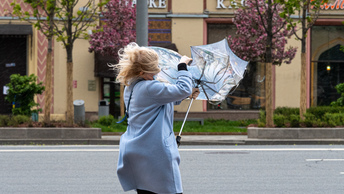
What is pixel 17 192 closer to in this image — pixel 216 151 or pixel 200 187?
pixel 200 187

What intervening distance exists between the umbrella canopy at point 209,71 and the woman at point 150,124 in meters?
0.95

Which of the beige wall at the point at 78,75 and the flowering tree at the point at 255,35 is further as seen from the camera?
the beige wall at the point at 78,75

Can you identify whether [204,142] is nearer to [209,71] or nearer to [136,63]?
[209,71]

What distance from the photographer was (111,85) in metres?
24.5

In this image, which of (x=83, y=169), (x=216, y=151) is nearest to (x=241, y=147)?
(x=216, y=151)

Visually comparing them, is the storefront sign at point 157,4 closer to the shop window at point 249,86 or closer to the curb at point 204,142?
the shop window at point 249,86

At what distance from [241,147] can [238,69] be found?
9.47 m

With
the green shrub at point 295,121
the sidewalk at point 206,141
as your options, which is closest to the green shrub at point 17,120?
the sidewalk at point 206,141

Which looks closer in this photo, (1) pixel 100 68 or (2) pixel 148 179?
(2) pixel 148 179

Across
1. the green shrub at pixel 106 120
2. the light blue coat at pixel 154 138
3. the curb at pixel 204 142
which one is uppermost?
the light blue coat at pixel 154 138

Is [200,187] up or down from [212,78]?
down

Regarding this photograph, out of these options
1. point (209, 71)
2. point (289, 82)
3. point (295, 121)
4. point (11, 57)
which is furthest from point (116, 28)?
point (209, 71)

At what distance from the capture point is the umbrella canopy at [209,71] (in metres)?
5.44

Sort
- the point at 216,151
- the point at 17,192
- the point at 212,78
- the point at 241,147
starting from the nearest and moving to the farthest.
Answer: the point at 212,78
the point at 17,192
the point at 216,151
the point at 241,147
